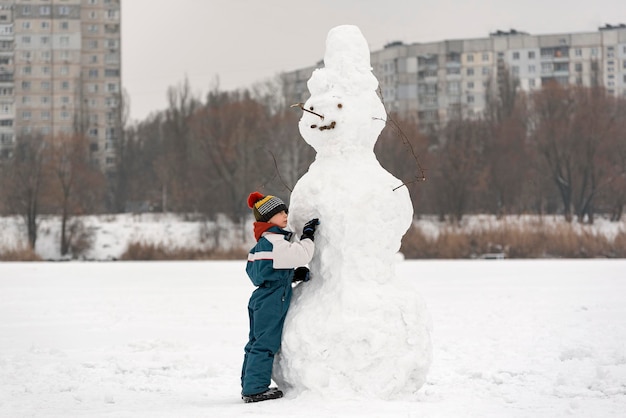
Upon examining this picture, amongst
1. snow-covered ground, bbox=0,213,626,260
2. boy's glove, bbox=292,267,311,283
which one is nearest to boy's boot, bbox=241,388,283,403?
boy's glove, bbox=292,267,311,283

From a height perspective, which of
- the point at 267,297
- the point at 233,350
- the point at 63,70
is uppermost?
the point at 63,70

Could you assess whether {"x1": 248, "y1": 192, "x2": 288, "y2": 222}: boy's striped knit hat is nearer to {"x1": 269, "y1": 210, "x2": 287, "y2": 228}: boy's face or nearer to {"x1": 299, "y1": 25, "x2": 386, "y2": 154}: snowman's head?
{"x1": 269, "y1": 210, "x2": 287, "y2": 228}: boy's face

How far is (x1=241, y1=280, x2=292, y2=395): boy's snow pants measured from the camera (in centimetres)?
602

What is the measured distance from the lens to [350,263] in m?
6.14

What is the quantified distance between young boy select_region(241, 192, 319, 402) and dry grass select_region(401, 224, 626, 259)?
889 inches

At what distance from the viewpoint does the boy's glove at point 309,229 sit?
6117mm

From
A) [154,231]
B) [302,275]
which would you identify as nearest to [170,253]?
[154,231]

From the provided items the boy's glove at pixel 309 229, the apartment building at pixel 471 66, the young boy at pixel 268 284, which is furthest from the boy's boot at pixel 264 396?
the apartment building at pixel 471 66

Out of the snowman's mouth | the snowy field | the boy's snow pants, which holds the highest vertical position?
the snowman's mouth

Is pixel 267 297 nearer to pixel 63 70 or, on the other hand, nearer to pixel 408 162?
pixel 408 162

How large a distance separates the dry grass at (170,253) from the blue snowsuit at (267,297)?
2287 cm

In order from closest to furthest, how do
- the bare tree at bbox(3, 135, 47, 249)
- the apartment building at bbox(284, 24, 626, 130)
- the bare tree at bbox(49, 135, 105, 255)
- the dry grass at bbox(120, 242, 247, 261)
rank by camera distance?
1. the dry grass at bbox(120, 242, 247, 261)
2. the bare tree at bbox(3, 135, 47, 249)
3. the bare tree at bbox(49, 135, 105, 255)
4. the apartment building at bbox(284, 24, 626, 130)

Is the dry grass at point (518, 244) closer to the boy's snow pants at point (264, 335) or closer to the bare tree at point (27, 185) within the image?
the bare tree at point (27, 185)

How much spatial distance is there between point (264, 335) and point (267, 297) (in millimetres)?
279
